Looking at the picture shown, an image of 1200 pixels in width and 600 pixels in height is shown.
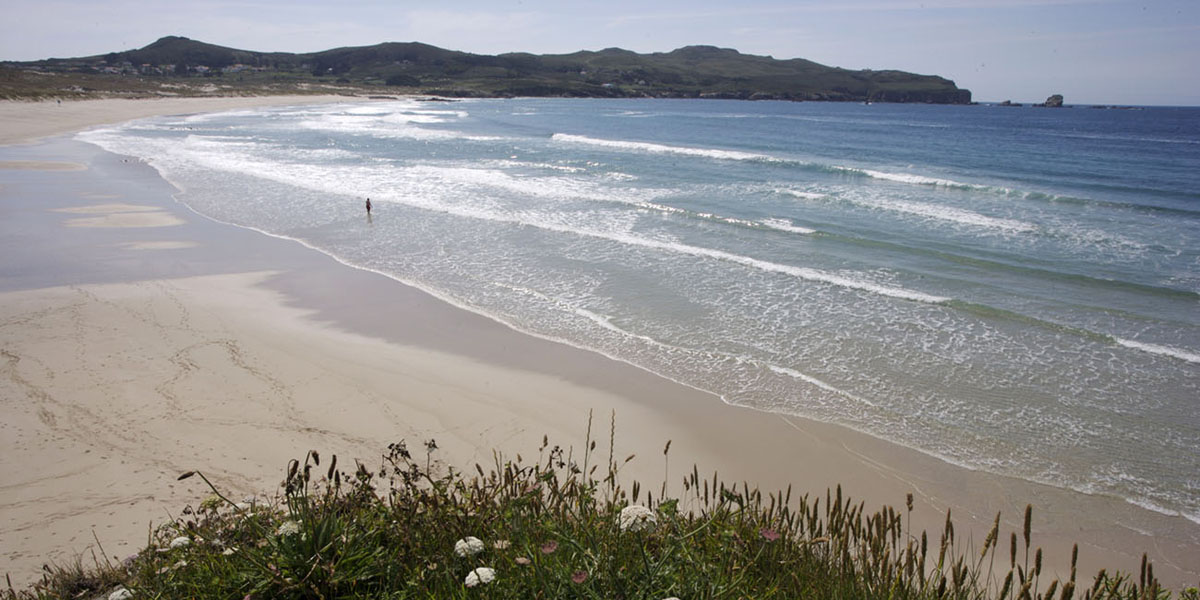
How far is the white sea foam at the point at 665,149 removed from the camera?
34.2 meters

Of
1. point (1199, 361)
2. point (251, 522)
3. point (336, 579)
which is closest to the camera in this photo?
point (336, 579)

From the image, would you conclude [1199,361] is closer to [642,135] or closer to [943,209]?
[943,209]

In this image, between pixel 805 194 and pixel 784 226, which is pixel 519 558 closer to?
pixel 784 226

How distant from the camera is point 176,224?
16609 millimetres

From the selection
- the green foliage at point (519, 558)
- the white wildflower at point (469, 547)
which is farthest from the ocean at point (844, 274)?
the white wildflower at point (469, 547)

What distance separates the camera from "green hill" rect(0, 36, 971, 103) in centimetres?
14012

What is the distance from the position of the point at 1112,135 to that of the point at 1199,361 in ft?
208

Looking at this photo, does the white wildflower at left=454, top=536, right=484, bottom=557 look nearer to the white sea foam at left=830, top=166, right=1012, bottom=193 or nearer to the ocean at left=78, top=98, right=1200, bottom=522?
the ocean at left=78, top=98, right=1200, bottom=522

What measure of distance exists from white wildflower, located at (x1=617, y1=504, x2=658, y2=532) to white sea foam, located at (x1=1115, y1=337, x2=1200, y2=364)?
10098 mm

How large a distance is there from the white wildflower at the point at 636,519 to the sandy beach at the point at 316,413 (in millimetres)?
3260

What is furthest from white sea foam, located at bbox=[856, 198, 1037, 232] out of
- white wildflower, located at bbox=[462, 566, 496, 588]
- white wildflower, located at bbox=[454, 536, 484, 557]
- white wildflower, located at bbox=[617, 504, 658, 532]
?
white wildflower, located at bbox=[462, 566, 496, 588]

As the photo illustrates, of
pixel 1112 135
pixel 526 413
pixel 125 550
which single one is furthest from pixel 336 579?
pixel 1112 135

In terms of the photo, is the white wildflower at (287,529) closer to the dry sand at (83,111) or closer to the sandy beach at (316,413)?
the sandy beach at (316,413)

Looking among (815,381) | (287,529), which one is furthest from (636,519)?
(815,381)
